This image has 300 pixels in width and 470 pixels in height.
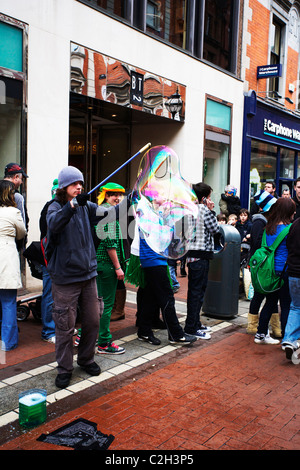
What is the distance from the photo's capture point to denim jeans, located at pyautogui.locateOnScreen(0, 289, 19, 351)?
5008 mm

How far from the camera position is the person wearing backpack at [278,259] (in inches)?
215

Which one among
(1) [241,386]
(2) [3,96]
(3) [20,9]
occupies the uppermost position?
(3) [20,9]

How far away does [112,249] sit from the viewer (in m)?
4.86

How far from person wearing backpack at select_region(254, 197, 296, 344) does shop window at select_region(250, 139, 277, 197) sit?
10040mm

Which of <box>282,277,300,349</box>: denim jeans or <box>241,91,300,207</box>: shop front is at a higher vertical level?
<box>241,91,300,207</box>: shop front

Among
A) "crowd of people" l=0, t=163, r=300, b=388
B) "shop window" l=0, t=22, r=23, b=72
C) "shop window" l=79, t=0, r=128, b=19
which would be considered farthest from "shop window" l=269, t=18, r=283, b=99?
"crowd of people" l=0, t=163, r=300, b=388

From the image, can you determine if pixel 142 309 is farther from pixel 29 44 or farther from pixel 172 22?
pixel 172 22

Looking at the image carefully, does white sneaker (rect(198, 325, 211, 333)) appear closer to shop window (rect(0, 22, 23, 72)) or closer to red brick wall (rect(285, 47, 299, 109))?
shop window (rect(0, 22, 23, 72))

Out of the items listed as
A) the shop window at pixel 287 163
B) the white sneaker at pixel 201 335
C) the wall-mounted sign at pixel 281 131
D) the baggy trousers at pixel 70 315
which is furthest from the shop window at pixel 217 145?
the baggy trousers at pixel 70 315

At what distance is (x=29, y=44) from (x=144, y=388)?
6.03 meters

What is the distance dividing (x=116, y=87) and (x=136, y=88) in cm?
71

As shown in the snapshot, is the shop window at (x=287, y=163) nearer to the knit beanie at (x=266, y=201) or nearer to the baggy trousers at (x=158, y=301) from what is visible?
the knit beanie at (x=266, y=201)

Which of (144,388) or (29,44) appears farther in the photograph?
(29,44)

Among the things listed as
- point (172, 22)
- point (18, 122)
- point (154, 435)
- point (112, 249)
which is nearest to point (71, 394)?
→ point (154, 435)
